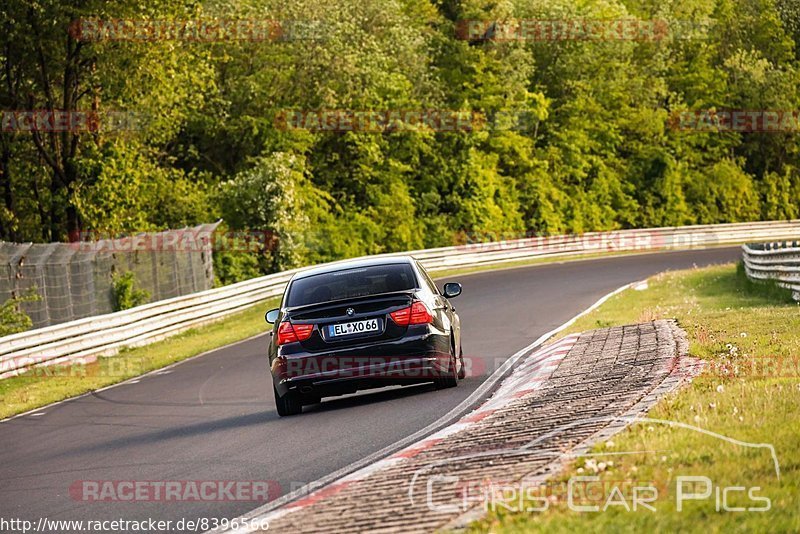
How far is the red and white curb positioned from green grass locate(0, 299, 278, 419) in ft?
22.6

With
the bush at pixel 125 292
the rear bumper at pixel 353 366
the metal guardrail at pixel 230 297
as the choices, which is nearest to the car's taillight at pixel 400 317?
the rear bumper at pixel 353 366

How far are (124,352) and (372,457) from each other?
16059 millimetres

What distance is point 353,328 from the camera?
12.3 m

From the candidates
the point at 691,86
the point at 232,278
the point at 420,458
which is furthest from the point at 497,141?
the point at 420,458

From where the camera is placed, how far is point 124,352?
2434cm

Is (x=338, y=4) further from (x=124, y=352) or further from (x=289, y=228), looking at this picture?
(x=124, y=352)

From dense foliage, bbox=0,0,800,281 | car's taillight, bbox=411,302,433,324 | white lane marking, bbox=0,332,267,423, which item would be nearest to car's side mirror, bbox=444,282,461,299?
car's taillight, bbox=411,302,433,324

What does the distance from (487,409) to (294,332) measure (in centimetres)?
242

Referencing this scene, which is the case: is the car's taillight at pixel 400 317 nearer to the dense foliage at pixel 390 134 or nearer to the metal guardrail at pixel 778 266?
the metal guardrail at pixel 778 266

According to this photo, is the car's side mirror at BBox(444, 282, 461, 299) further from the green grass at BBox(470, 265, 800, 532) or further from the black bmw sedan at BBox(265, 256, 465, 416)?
the green grass at BBox(470, 265, 800, 532)


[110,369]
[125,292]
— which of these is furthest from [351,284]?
[125,292]

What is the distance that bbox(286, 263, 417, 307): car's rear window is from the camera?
1273 cm

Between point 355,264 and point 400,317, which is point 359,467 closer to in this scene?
point 400,317

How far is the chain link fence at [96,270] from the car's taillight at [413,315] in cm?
A: 1237
